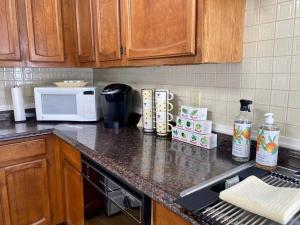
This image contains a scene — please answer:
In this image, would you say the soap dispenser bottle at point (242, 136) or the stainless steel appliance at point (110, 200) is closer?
the stainless steel appliance at point (110, 200)

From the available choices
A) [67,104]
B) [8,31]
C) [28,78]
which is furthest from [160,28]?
[28,78]

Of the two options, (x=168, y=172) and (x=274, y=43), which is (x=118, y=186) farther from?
(x=274, y=43)

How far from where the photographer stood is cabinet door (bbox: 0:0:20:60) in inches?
63.6

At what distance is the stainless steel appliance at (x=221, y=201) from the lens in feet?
1.98

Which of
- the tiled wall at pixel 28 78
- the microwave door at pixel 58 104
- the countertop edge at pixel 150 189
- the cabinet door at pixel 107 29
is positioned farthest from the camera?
the tiled wall at pixel 28 78

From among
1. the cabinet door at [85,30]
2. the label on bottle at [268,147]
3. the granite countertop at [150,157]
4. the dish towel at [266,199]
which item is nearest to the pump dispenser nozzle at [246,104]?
the label on bottle at [268,147]

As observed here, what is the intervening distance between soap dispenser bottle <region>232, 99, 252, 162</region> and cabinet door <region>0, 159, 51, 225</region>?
131 cm

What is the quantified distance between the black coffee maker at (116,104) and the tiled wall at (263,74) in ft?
1.64

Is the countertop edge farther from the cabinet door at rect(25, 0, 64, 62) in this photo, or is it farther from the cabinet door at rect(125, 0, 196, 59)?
the cabinet door at rect(25, 0, 64, 62)

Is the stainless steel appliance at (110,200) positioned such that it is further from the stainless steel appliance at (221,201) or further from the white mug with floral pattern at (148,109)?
the white mug with floral pattern at (148,109)

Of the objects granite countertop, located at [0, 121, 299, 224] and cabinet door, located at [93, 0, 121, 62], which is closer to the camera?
granite countertop, located at [0, 121, 299, 224]

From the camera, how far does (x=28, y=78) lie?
2.04 metres

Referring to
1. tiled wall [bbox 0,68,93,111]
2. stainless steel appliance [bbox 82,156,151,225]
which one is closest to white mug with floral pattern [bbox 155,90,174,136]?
stainless steel appliance [bbox 82,156,151,225]

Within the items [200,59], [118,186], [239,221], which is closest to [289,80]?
[200,59]
